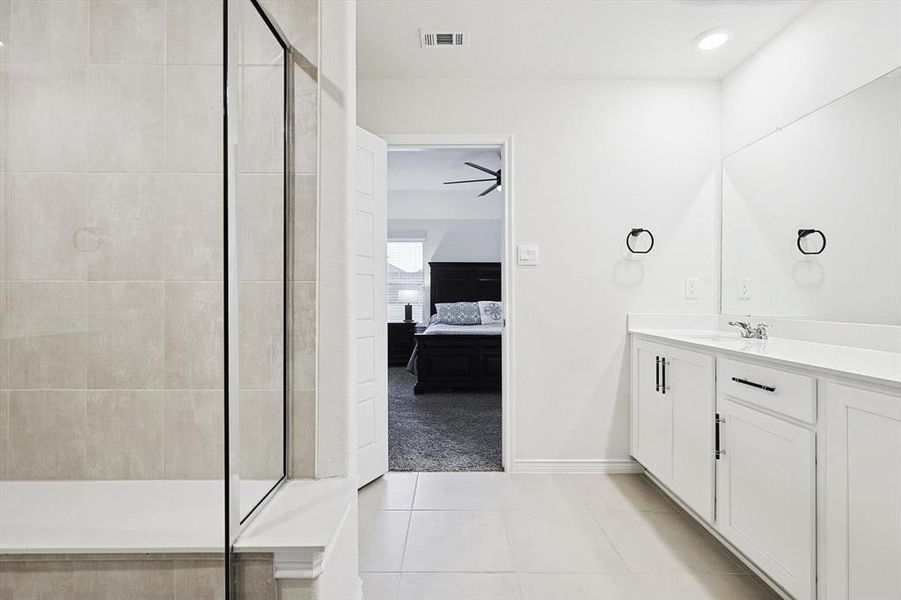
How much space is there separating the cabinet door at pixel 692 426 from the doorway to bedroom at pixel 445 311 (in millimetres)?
1115

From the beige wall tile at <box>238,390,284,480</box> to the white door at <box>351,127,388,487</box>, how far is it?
4.60 ft

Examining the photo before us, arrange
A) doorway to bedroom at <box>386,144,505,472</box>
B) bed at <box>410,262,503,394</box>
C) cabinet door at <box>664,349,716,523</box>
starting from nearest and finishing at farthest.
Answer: cabinet door at <box>664,349,716,523</box>
doorway to bedroom at <box>386,144,505,472</box>
bed at <box>410,262,503,394</box>

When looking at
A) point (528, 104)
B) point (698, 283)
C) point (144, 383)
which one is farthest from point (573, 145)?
point (144, 383)

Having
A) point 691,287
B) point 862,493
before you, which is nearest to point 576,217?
point 691,287

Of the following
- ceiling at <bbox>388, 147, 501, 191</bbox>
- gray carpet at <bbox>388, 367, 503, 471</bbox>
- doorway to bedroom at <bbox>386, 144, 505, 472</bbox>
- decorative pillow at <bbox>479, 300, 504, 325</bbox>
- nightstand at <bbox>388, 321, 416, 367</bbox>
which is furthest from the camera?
nightstand at <bbox>388, 321, 416, 367</bbox>

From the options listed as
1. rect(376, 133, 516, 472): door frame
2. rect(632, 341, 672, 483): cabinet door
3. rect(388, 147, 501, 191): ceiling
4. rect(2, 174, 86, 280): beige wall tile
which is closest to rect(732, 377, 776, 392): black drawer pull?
rect(632, 341, 672, 483): cabinet door

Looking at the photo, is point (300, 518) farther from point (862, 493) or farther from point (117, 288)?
point (862, 493)

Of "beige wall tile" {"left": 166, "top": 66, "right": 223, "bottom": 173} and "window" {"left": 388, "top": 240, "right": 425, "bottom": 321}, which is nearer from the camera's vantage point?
"beige wall tile" {"left": 166, "top": 66, "right": 223, "bottom": 173}

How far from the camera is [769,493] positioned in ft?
5.45

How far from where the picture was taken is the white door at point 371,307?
2.70 metres

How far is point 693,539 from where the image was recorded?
215cm

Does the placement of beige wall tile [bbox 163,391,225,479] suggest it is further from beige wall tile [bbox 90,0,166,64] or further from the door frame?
the door frame

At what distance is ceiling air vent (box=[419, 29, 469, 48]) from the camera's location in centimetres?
247

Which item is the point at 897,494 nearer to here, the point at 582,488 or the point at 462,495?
the point at 582,488
